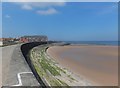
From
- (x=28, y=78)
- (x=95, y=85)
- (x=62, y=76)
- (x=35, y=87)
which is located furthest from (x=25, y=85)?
(x=62, y=76)

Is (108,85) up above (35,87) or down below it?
below

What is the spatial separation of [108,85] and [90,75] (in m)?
3.63

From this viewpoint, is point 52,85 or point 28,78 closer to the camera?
point 28,78

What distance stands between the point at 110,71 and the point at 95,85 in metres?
5.53

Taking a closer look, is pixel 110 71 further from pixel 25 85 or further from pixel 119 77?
pixel 25 85

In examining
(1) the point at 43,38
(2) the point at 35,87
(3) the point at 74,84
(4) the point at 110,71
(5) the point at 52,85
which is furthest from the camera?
(1) the point at 43,38

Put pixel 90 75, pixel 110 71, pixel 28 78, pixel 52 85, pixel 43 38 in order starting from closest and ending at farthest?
→ pixel 28 78
pixel 52 85
pixel 90 75
pixel 110 71
pixel 43 38

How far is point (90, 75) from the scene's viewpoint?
17656mm

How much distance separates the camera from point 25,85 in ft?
22.4

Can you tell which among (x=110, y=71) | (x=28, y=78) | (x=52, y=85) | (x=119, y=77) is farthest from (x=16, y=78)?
(x=110, y=71)

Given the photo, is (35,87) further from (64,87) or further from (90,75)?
(90,75)

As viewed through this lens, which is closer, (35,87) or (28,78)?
(35,87)

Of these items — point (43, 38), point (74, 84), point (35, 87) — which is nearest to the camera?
point (35, 87)

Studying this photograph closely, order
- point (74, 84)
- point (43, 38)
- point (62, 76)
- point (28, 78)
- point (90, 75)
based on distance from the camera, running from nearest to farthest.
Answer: point (28, 78), point (74, 84), point (62, 76), point (90, 75), point (43, 38)
